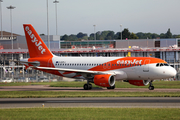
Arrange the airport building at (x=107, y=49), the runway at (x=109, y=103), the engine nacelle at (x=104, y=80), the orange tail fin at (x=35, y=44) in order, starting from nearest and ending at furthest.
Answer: the runway at (x=109, y=103), the engine nacelle at (x=104, y=80), the orange tail fin at (x=35, y=44), the airport building at (x=107, y=49)

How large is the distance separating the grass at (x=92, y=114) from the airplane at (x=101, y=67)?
17.7 metres

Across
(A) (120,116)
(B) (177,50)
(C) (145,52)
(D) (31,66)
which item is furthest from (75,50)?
(A) (120,116)

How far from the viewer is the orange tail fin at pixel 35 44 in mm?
44125

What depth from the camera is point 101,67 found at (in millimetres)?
39500

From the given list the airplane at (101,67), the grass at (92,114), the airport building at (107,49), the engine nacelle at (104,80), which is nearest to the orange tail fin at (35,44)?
the airplane at (101,67)

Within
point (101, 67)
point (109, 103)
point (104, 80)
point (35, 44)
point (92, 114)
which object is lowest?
point (109, 103)

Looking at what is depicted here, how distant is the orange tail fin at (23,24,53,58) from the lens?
44.1m

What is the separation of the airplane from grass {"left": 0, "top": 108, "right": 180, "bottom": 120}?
58.2 feet

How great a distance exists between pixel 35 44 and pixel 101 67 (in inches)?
451

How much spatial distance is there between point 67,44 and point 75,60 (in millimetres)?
81316

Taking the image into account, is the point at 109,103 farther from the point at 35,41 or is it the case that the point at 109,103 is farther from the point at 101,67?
the point at 35,41

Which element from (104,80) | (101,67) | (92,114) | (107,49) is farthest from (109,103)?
(107,49)

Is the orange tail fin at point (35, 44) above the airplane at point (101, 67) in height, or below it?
above

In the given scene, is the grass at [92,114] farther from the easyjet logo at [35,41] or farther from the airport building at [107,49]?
the airport building at [107,49]
